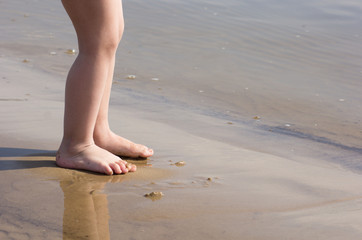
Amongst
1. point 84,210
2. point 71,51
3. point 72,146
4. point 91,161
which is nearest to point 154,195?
point 84,210

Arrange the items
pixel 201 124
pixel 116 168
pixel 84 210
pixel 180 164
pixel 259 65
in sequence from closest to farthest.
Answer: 1. pixel 84 210
2. pixel 116 168
3. pixel 180 164
4. pixel 201 124
5. pixel 259 65

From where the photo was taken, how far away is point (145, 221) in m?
2.04

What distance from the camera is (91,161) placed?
8.51 ft

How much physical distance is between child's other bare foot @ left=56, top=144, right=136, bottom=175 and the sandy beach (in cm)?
4

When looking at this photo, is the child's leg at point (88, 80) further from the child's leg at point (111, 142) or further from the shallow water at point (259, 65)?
the shallow water at point (259, 65)

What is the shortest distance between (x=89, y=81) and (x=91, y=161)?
352 millimetres

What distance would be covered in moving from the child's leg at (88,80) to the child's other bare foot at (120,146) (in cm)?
17

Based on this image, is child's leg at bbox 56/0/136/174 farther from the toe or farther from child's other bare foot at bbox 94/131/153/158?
child's other bare foot at bbox 94/131/153/158

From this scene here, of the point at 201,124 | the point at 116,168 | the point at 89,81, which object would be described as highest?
the point at 89,81

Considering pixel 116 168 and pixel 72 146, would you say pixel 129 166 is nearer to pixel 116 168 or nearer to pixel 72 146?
pixel 116 168

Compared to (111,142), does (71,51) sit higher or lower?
lower

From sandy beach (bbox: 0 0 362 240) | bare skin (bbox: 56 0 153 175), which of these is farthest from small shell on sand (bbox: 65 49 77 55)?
bare skin (bbox: 56 0 153 175)

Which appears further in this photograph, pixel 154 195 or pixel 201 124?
pixel 201 124

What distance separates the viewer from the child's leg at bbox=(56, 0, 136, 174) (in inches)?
98.3
